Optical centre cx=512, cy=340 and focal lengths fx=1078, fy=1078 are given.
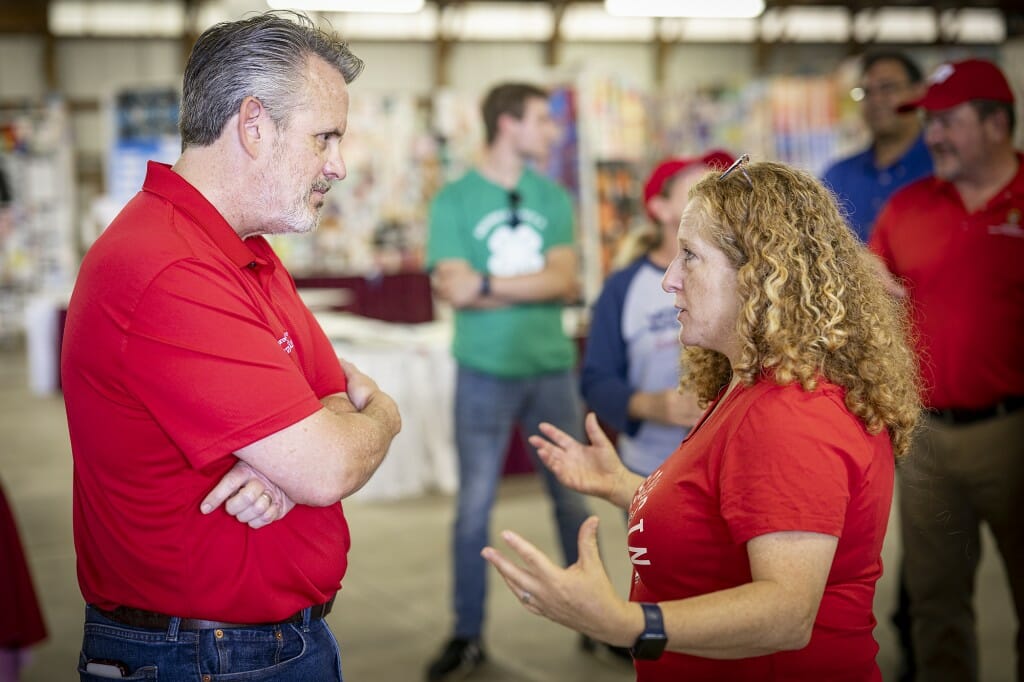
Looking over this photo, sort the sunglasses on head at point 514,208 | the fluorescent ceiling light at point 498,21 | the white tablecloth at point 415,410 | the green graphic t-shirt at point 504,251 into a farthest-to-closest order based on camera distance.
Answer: the fluorescent ceiling light at point 498,21, the white tablecloth at point 415,410, the sunglasses on head at point 514,208, the green graphic t-shirt at point 504,251

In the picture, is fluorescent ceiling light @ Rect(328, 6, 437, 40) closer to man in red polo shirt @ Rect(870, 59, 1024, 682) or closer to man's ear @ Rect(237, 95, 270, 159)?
man in red polo shirt @ Rect(870, 59, 1024, 682)

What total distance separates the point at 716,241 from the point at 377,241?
11.7 metres

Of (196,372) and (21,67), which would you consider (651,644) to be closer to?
(196,372)

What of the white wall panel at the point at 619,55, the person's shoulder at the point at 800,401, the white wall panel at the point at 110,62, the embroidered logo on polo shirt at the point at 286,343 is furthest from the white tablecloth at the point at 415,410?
the white wall panel at the point at 619,55

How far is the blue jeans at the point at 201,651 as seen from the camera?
1.54 m

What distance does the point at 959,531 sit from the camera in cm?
296

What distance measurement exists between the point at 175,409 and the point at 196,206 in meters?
0.32

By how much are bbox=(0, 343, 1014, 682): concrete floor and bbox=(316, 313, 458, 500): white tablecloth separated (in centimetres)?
13

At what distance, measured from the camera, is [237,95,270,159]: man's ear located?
159cm

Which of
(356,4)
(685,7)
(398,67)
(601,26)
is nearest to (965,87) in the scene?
(356,4)

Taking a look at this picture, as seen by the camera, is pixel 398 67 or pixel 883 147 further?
pixel 398 67

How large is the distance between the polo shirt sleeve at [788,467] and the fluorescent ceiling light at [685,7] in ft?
31.4

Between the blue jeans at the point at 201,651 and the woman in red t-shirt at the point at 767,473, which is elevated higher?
the woman in red t-shirt at the point at 767,473

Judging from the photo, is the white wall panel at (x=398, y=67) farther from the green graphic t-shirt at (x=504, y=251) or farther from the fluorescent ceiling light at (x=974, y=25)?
the green graphic t-shirt at (x=504, y=251)
